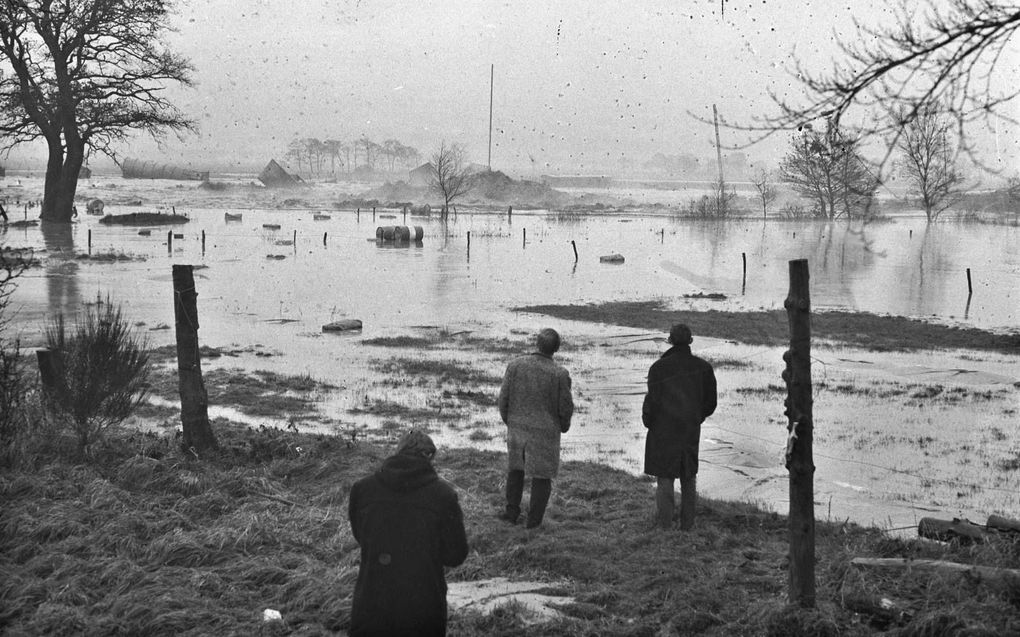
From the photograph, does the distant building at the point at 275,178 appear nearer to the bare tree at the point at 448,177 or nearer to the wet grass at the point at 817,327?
the bare tree at the point at 448,177

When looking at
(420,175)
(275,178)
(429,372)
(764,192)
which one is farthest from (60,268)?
(420,175)

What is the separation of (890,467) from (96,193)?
4465 inches

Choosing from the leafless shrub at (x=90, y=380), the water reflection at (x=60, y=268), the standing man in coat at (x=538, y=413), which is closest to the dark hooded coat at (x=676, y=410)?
the standing man in coat at (x=538, y=413)

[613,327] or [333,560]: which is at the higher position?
[333,560]

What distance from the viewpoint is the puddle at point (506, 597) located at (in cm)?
636

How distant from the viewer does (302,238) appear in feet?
197

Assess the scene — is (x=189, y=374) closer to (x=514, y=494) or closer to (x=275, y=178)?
(x=514, y=494)

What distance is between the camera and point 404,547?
4355mm

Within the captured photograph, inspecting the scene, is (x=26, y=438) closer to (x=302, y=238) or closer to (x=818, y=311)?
(x=818, y=311)

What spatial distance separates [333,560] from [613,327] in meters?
19.4

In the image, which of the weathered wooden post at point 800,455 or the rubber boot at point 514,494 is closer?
the weathered wooden post at point 800,455

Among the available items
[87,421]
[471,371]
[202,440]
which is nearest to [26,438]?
[87,421]

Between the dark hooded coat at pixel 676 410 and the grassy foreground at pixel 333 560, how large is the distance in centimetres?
60

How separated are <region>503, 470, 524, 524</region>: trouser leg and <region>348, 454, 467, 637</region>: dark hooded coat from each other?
3.80 metres
